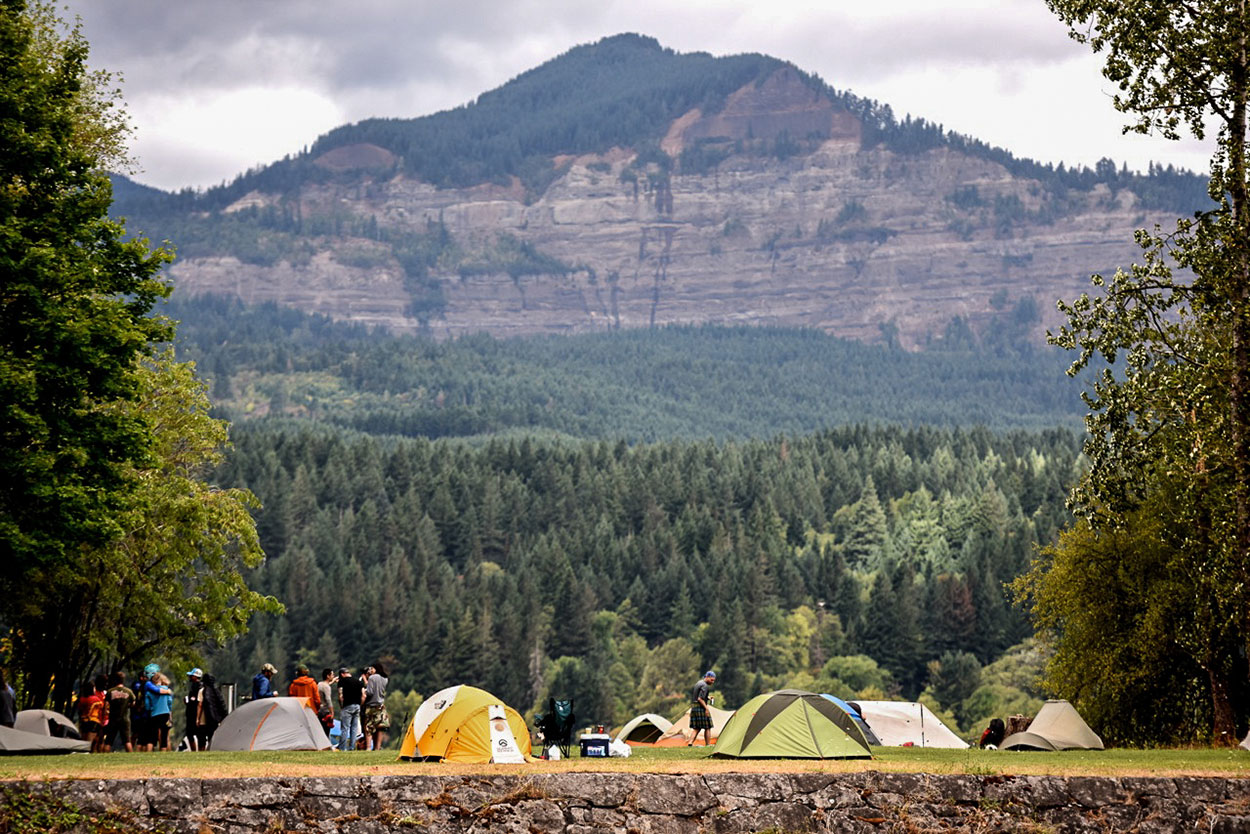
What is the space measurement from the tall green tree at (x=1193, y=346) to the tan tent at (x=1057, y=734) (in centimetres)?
314

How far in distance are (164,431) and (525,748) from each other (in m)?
23.1

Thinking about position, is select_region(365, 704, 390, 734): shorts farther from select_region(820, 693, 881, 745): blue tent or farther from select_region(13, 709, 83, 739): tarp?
select_region(820, 693, 881, 745): blue tent

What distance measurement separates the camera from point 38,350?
37062 millimetres

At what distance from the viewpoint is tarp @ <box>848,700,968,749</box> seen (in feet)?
188

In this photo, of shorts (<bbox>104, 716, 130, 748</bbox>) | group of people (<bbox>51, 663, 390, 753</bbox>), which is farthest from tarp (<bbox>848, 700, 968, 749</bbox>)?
shorts (<bbox>104, 716, 130, 748</bbox>)

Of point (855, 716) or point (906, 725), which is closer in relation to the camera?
point (855, 716)

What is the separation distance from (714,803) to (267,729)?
45.2 ft

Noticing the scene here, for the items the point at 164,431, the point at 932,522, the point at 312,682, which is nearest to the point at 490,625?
the point at 932,522

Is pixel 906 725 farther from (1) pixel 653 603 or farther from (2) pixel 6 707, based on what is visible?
(1) pixel 653 603

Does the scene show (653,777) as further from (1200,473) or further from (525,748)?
(1200,473)

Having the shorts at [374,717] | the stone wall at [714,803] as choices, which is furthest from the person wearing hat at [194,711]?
the stone wall at [714,803]

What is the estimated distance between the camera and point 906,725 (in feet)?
193

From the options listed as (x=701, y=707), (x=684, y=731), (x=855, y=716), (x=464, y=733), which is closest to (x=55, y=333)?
(x=464, y=733)

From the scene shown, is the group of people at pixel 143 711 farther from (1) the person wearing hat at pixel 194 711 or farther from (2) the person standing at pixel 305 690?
(2) the person standing at pixel 305 690
